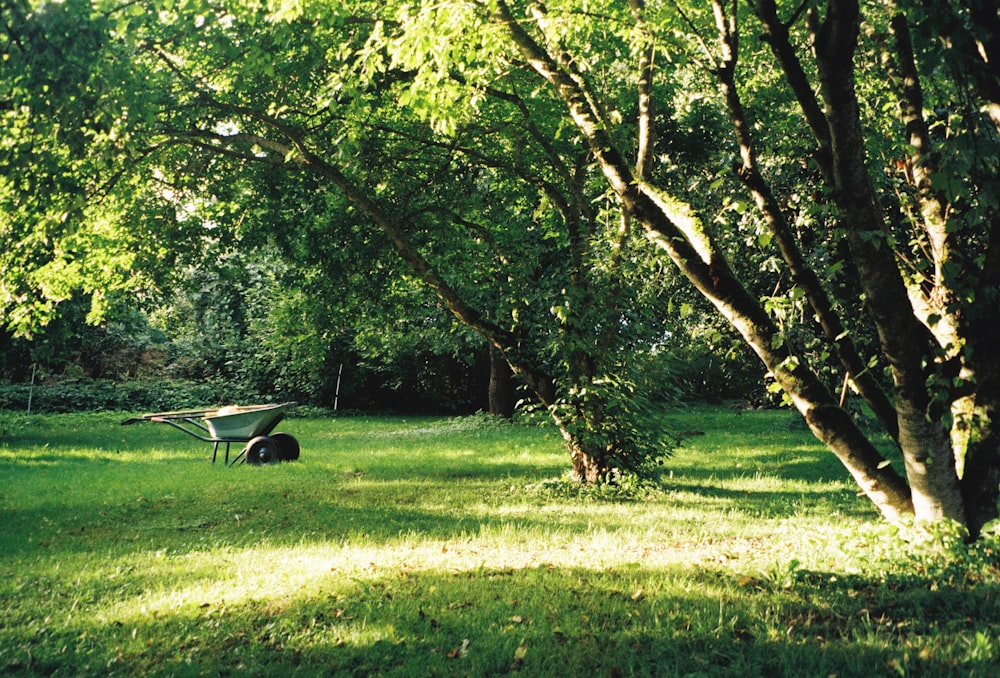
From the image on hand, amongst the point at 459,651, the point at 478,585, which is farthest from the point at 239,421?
the point at 459,651

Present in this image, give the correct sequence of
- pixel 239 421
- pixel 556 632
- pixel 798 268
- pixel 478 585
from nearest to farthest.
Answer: pixel 556 632
pixel 478 585
pixel 798 268
pixel 239 421

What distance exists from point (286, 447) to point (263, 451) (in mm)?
447

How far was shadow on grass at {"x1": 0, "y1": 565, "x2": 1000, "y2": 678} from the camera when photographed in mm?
3922

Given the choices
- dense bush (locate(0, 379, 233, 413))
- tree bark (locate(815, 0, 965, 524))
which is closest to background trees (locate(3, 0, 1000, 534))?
tree bark (locate(815, 0, 965, 524))

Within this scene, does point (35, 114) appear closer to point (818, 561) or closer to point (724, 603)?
point (724, 603)

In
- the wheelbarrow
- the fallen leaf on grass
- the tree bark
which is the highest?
the tree bark

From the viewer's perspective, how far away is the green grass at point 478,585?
4035 millimetres

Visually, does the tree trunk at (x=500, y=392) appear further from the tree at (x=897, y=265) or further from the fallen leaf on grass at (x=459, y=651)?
the fallen leaf on grass at (x=459, y=651)

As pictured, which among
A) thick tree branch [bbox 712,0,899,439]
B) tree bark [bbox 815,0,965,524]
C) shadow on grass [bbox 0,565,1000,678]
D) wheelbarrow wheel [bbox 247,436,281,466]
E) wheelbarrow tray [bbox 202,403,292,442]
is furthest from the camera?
wheelbarrow wheel [bbox 247,436,281,466]

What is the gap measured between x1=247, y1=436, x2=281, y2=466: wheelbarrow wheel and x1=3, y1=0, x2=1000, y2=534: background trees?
277cm

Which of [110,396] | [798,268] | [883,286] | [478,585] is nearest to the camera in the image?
[883,286]

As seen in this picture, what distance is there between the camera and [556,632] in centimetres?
438

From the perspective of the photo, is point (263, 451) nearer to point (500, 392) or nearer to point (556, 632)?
point (556, 632)

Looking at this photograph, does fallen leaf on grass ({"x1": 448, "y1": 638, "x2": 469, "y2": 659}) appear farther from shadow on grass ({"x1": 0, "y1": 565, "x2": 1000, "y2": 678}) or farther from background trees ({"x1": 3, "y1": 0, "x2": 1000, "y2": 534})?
background trees ({"x1": 3, "y1": 0, "x2": 1000, "y2": 534})
